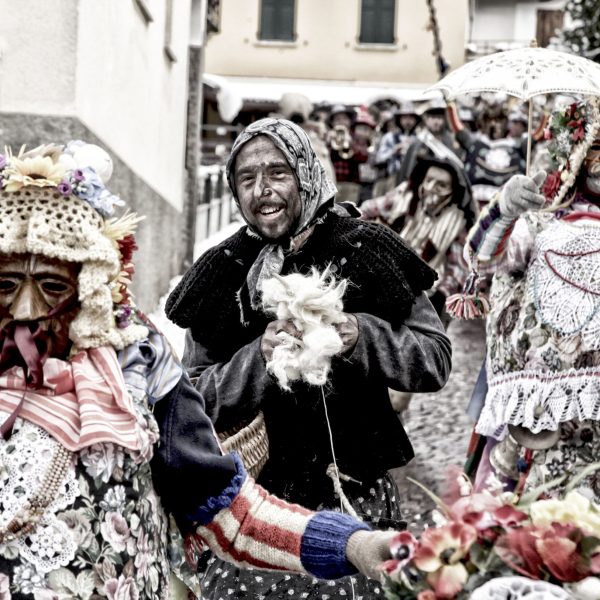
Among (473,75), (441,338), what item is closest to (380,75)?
(473,75)

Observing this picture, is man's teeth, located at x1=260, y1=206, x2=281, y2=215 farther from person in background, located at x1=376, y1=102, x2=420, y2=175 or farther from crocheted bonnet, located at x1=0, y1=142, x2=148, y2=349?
person in background, located at x1=376, y1=102, x2=420, y2=175

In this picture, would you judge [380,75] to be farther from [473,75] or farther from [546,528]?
[546,528]

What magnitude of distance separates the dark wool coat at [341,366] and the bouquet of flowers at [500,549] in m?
1.44

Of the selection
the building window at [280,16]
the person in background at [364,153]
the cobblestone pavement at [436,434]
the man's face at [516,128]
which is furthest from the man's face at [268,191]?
the building window at [280,16]

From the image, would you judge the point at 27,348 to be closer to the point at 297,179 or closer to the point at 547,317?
the point at 297,179

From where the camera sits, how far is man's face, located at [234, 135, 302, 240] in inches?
178

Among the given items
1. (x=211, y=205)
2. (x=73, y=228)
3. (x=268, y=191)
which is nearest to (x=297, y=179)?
(x=268, y=191)

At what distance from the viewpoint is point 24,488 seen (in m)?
3.34

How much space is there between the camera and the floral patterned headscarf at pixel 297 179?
453 centimetres

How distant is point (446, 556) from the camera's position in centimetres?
288

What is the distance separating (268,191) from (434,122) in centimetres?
1086

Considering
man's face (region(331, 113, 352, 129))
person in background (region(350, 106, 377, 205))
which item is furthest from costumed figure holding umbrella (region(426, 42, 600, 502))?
man's face (region(331, 113, 352, 129))

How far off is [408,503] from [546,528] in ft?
17.9

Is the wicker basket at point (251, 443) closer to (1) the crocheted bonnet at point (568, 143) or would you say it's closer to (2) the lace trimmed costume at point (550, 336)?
(2) the lace trimmed costume at point (550, 336)
